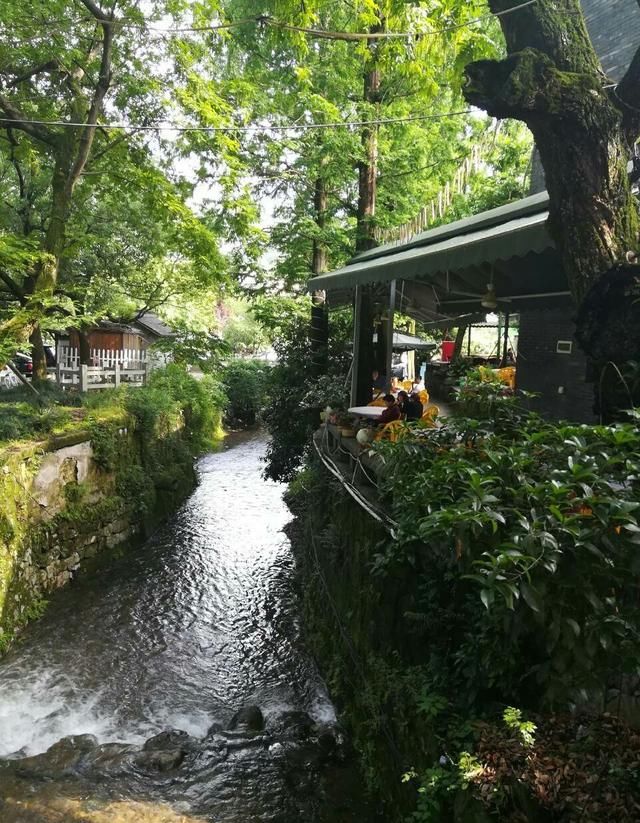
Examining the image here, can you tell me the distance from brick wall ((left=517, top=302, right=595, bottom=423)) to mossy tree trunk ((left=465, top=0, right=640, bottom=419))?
4107 mm

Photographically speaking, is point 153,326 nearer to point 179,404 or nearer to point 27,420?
point 179,404

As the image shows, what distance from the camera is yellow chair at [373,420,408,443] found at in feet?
16.4

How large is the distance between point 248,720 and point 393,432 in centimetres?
380

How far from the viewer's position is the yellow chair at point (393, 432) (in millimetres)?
4997

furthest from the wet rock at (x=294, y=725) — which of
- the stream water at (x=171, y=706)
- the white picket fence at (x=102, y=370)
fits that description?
the white picket fence at (x=102, y=370)

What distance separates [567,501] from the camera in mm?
2703

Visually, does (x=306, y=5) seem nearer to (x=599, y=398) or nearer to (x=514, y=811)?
(x=599, y=398)

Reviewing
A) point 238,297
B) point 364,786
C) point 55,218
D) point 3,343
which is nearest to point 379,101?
point 238,297

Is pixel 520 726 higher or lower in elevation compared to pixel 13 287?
lower

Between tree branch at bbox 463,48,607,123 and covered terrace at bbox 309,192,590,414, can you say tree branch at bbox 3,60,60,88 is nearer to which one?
covered terrace at bbox 309,192,590,414

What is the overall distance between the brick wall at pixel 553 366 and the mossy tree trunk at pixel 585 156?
4.11 meters

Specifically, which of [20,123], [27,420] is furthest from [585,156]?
[20,123]

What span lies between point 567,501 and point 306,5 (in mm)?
6293

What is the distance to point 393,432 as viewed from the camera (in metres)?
5.50
